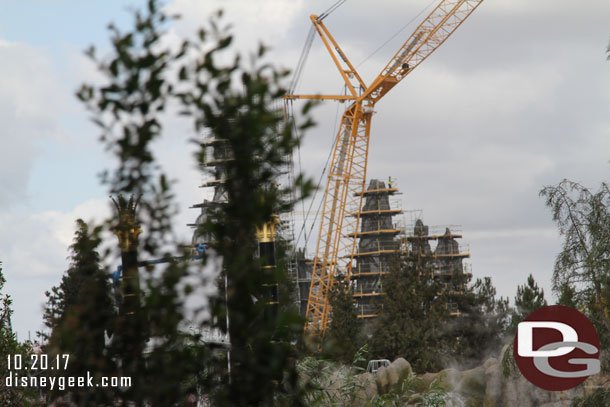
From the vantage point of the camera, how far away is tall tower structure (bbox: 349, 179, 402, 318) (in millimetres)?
81500

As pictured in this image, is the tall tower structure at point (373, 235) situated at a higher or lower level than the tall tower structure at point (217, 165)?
higher

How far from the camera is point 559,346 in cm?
1819

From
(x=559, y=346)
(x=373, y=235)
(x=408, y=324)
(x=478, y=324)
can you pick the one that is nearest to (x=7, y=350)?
(x=559, y=346)

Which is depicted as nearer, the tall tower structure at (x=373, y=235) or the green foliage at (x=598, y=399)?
the green foliage at (x=598, y=399)

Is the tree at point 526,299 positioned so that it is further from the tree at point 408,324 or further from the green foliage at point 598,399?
the green foliage at point 598,399

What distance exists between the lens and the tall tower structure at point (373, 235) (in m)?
81.5

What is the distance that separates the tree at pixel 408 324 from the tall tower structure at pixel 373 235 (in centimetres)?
3531

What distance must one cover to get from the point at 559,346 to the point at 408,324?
953 inches

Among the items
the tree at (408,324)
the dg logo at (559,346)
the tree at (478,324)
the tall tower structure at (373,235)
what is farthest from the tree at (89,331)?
the tall tower structure at (373,235)

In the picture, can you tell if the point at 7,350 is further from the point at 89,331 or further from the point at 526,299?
the point at 526,299

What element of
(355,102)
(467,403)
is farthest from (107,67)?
(355,102)

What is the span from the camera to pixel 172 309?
4.07 metres

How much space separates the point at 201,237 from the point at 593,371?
1575 cm

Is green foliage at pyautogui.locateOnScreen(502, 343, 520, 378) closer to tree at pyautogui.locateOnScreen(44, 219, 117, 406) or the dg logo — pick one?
the dg logo
